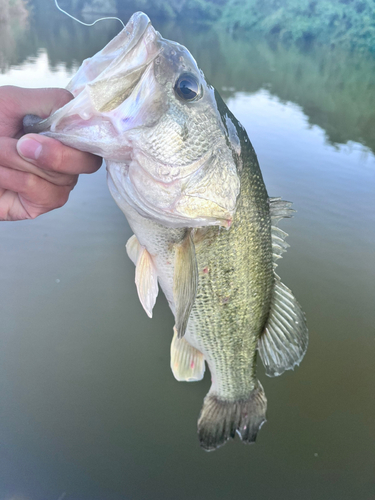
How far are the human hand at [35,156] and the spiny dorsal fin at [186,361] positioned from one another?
2.95 ft

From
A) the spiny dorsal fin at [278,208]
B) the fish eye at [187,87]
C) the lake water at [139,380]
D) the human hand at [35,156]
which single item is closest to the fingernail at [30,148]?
the human hand at [35,156]

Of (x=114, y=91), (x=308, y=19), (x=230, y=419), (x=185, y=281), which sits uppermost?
(x=308, y=19)

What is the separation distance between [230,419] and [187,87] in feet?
4.90

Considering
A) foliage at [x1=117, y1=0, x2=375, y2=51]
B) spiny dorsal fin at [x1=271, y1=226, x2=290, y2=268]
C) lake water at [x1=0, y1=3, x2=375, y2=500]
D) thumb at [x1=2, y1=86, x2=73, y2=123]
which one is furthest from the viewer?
foliage at [x1=117, y1=0, x2=375, y2=51]

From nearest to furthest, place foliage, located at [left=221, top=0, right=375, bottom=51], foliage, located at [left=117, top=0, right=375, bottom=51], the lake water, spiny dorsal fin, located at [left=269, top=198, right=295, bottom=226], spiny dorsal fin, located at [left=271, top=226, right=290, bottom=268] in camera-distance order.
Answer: spiny dorsal fin, located at [left=269, top=198, right=295, bottom=226], spiny dorsal fin, located at [left=271, top=226, right=290, bottom=268], the lake water, foliage, located at [left=117, top=0, right=375, bottom=51], foliage, located at [left=221, top=0, right=375, bottom=51]

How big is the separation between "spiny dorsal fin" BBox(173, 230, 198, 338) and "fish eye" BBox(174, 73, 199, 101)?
0.42 m

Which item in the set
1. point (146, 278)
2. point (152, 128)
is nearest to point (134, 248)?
point (146, 278)

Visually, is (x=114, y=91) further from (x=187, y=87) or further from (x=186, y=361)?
(x=186, y=361)

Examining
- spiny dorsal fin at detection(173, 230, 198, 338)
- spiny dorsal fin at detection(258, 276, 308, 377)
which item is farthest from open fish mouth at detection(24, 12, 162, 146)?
spiny dorsal fin at detection(258, 276, 308, 377)

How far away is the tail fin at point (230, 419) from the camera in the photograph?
1.64m

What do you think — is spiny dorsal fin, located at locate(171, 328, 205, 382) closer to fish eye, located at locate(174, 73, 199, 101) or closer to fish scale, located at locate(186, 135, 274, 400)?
fish scale, located at locate(186, 135, 274, 400)

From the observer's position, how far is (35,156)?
945 mm

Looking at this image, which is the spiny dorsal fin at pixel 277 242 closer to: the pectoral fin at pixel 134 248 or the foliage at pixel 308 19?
the pectoral fin at pixel 134 248

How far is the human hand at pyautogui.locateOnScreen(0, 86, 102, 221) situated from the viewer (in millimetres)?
946
